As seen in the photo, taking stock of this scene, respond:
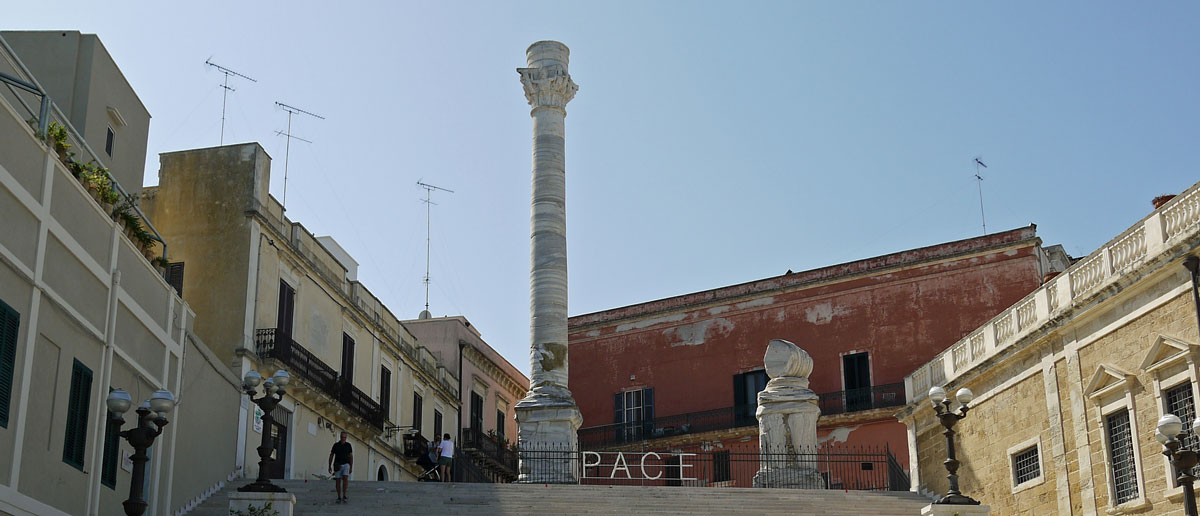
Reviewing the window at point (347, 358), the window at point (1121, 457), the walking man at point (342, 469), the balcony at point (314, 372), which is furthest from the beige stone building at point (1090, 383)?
the window at point (347, 358)

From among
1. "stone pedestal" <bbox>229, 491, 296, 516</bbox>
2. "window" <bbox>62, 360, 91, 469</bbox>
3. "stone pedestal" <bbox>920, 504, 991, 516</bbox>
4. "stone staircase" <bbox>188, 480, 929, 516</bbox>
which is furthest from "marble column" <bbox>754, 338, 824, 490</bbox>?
"window" <bbox>62, 360, 91, 469</bbox>

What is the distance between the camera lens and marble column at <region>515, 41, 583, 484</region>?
86.7 feet

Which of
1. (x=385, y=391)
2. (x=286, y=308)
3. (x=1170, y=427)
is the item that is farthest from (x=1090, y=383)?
(x=385, y=391)

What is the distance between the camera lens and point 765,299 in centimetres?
3856

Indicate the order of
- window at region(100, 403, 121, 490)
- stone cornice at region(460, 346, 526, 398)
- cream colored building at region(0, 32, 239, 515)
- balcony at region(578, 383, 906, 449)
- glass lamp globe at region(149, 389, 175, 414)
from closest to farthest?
glass lamp globe at region(149, 389, 175, 414) < cream colored building at region(0, 32, 239, 515) < window at region(100, 403, 121, 490) < balcony at region(578, 383, 906, 449) < stone cornice at region(460, 346, 526, 398)

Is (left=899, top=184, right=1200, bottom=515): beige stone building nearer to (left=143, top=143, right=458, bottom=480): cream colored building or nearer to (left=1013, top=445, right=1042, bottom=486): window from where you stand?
(left=1013, top=445, right=1042, bottom=486): window

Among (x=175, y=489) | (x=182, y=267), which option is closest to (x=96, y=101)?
(x=182, y=267)

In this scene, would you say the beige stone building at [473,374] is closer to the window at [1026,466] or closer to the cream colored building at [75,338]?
the cream colored building at [75,338]

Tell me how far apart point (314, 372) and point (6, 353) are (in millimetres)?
14487

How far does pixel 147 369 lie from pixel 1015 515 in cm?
1321

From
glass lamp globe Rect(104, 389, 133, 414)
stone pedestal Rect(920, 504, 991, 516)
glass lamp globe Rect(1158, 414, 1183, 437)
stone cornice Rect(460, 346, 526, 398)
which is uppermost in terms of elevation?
stone cornice Rect(460, 346, 526, 398)

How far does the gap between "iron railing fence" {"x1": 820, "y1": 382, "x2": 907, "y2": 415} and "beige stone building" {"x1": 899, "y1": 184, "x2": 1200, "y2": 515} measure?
1104cm

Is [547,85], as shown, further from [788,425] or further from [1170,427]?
[1170,427]

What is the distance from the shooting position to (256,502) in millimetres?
17516
